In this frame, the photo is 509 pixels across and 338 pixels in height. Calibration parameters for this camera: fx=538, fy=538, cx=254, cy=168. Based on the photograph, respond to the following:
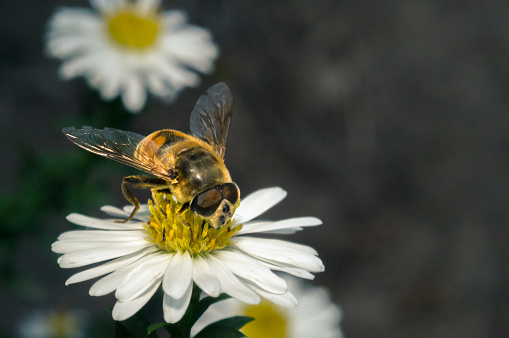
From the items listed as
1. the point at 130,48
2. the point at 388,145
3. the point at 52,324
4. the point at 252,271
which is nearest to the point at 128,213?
the point at 252,271

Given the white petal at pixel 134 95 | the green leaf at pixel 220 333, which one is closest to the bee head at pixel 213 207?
the green leaf at pixel 220 333

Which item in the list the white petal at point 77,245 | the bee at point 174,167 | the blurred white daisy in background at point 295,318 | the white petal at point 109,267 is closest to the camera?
the white petal at point 109,267

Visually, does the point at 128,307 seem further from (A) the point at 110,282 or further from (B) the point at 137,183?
(B) the point at 137,183

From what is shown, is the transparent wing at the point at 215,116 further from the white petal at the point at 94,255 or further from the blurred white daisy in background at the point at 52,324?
the blurred white daisy in background at the point at 52,324

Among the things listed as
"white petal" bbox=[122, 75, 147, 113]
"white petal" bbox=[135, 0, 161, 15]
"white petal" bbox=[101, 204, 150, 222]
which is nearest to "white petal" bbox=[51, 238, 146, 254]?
"white petal" bbox=[101, 204, 150, 222]

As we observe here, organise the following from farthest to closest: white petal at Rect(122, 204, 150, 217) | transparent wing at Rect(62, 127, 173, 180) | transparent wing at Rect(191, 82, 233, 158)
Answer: transparent wing at Rect(191, 82, 233, 158), white petal at Rect(122, 204, 150, 217), transparent wing at Rect(62, 127, 173, 180)

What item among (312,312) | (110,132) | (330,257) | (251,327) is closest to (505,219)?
(330,257)

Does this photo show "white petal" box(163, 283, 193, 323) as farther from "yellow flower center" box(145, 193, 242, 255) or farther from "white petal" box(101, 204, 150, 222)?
"white petal" box(101, 204, 150, 222)
